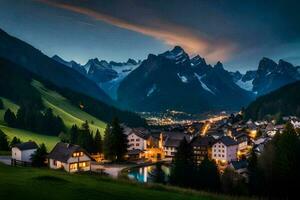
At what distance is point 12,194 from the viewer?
2491 cm

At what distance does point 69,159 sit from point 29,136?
67.3 m

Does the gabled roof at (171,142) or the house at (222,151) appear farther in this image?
the gabled roof at (171,142)

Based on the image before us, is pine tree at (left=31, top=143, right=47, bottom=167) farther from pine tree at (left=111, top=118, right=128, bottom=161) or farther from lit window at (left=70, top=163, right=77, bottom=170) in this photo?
pine tree at (left=111, top=118, right=128, bottom=161)

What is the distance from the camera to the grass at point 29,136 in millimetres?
131875

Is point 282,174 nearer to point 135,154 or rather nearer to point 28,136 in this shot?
point 135,154

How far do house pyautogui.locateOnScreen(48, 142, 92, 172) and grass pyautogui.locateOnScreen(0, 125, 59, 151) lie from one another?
166 ft

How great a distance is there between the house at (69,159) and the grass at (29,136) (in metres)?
50.7

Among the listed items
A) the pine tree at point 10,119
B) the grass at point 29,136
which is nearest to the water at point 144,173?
the grass at point 29,136

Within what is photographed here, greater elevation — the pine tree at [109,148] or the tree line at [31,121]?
the tree line at [31,121]

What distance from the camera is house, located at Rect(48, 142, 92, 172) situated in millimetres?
77125

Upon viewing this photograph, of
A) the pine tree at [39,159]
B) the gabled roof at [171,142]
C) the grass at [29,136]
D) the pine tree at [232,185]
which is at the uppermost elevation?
the grass at [29,136]

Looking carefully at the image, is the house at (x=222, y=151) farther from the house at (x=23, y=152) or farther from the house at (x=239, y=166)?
the house at (x=23, y=152)

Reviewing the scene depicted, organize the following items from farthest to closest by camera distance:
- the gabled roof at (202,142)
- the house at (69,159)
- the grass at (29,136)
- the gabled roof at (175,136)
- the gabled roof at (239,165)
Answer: the gabled roof at (175,136) < the grass at (29,136) < the gabled roof at (202,142) < the gabled roof at (239,165) < the house at (69,159)

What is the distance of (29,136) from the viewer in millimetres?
138000
